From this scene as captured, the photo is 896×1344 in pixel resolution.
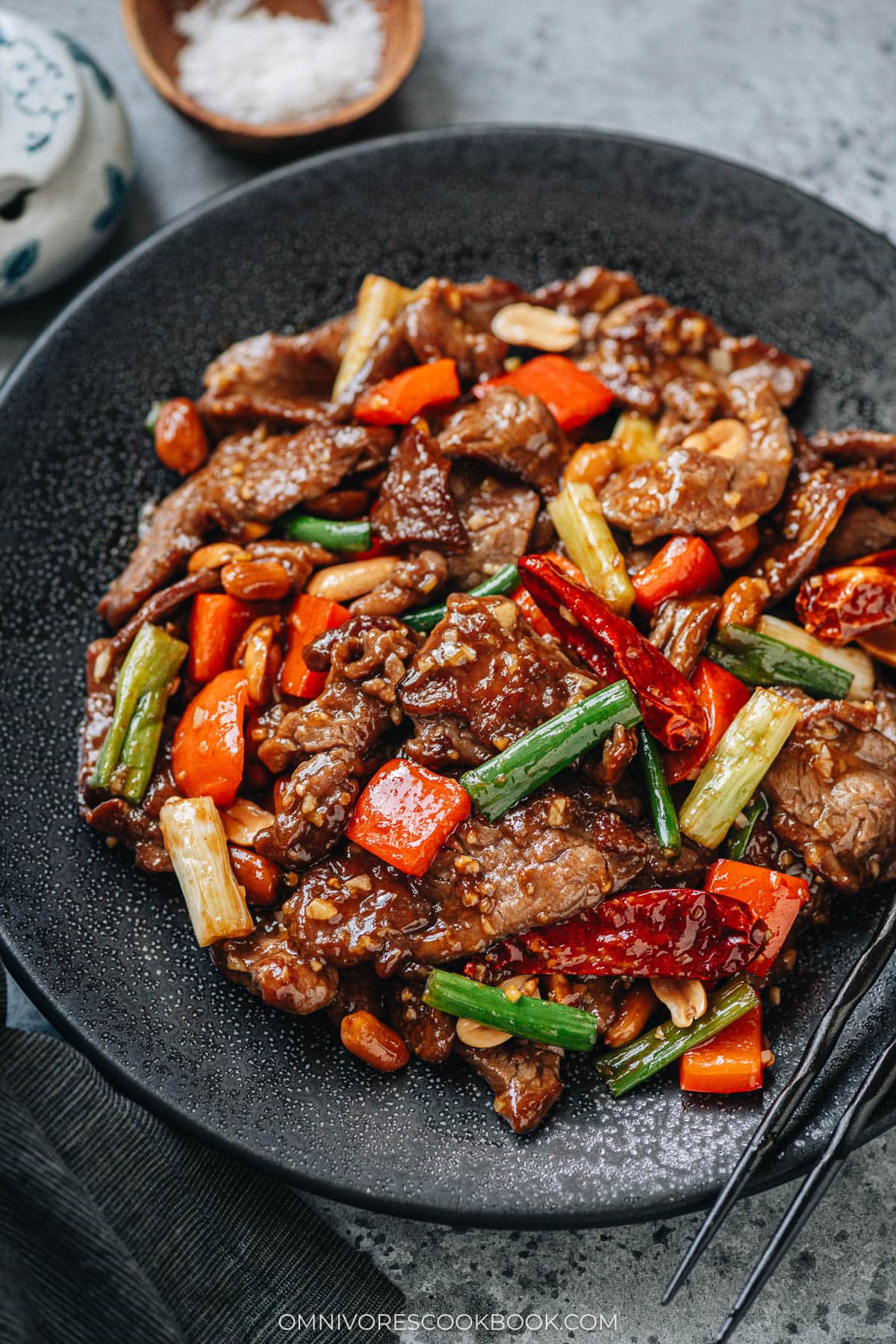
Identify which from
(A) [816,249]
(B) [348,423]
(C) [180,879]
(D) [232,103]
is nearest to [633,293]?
(A) [816,249]

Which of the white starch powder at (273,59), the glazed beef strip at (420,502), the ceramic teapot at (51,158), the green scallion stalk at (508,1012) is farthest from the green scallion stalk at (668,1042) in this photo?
the white starch powder at (273,59)

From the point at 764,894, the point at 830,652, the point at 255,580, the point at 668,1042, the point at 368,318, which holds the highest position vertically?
the point at 368,318

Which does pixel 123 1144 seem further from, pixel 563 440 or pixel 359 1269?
pixel 563 440

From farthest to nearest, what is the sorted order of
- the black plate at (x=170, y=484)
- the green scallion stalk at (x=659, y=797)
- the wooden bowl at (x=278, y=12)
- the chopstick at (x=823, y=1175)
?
1. the wooden bowl at (x=278, y=12)
2. the green scallion stalk at (x=659, y=797)
3. the black plate at (x=170, y=484)
4. the chopstick at (x=823, y=1175)

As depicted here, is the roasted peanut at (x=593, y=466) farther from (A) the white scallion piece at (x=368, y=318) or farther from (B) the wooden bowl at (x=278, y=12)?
(B) the wooden bowl at (x=278, y=12)

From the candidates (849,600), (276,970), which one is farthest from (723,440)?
(276,970)

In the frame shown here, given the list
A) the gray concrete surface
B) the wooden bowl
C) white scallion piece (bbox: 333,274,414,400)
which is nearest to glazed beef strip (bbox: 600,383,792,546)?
white scallion piece (bbox: 333,274,414,400)

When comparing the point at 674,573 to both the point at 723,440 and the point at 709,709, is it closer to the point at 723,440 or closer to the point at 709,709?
the point at 709,709

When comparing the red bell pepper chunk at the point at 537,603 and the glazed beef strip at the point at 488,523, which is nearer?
the red bell pepper chunk at the point at 537,603
